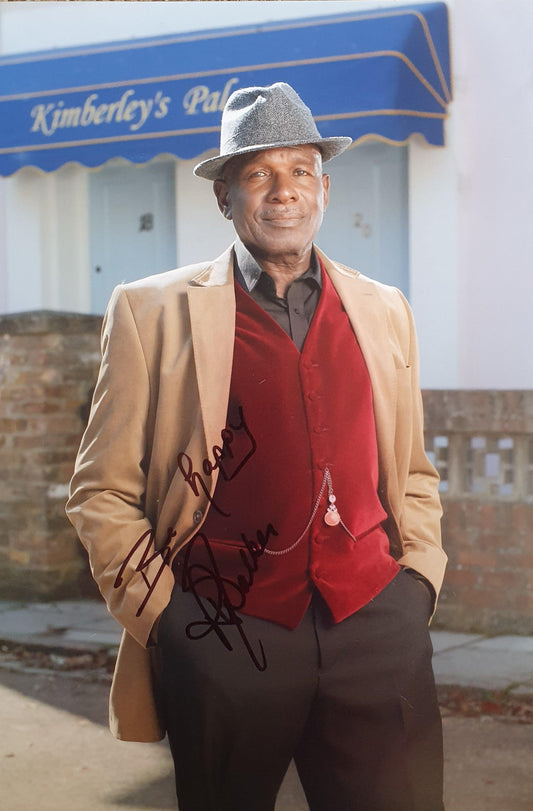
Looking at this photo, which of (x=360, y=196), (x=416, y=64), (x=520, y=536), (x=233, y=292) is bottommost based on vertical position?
(x=520, y=536)

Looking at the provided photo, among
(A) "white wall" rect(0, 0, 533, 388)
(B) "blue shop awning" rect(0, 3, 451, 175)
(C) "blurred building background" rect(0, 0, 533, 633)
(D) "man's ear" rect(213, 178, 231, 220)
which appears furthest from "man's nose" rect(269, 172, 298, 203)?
(A) "white wall" rect(0, 0, 533, 388)

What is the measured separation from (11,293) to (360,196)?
2911 mm

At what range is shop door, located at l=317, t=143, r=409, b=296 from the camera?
800 cm

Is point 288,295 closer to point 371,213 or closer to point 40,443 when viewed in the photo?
point 40,443

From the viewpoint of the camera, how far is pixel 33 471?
7.14 metres

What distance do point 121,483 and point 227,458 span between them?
0.86 ft

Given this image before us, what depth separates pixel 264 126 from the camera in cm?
248

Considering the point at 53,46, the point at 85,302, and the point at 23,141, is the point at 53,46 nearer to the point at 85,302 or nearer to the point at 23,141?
the point at 23,141

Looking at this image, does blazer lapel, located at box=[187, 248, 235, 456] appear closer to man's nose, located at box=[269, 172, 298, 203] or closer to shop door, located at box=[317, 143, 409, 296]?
man's nose, located at box=[269, 172, 298, 203]

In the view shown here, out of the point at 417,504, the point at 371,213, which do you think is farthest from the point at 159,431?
the point at 371,213

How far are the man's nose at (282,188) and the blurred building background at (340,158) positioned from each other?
146 inches

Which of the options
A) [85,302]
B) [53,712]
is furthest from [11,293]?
[53,712]

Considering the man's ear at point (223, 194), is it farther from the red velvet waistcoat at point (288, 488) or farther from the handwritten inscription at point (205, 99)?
the handwritten inscription at point (205, 99)

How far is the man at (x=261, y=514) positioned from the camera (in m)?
2.42
